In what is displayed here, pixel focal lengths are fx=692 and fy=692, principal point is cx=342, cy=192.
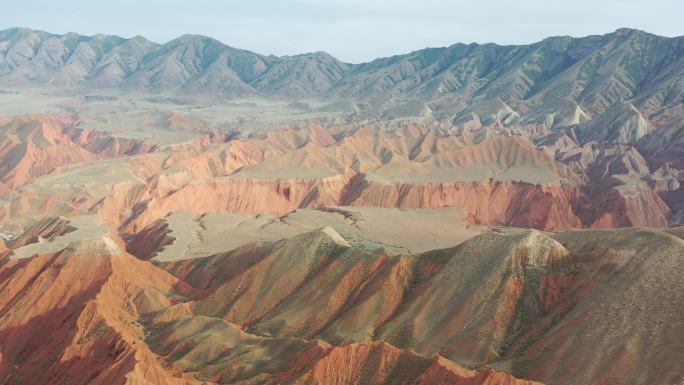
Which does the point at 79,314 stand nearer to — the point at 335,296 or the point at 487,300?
the point at 335,296

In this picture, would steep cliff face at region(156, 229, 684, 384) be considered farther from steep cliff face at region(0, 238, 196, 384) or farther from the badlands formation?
steep cliff face at region(0, 238, 196, 384)

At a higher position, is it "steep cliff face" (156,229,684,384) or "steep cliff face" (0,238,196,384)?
"steep cliff face" (156,229,684,384)

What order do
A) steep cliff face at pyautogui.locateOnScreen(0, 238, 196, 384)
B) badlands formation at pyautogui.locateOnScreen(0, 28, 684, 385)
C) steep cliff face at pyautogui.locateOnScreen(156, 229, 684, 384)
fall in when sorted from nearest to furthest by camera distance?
badlands formation at pyautogui.locateOnScreen(0, 28, 684, 385), steep cliff face at pyautogui.locateOnScreen(156, 229, 684, 384), steep cliff face at pyautogui.locateOnScreen(0, 238, 196, 384)

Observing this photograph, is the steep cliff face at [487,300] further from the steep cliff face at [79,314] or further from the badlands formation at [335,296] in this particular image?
the steep cliff face at [79,314]

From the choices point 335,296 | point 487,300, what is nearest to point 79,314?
point 335,296

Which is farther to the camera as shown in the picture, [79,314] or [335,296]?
[335,296]

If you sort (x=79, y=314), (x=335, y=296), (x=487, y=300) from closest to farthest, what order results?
(x=487, y=300) → (x=79, y=314) → (x=335, y=296)

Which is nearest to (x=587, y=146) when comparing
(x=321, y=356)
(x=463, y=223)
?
(x=463, y=223)

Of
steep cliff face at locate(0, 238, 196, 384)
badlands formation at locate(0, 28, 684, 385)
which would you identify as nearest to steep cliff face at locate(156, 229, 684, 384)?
badlands formation at locate(0, 28, 684, 385)

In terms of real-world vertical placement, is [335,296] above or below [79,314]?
above

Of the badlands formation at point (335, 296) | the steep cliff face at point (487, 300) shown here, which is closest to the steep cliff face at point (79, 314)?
the badlands formation at point (335, 296)

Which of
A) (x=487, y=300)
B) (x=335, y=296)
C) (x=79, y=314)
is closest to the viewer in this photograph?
(x=487, y=300)

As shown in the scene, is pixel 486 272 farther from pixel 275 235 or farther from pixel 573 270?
pixel 275 235
